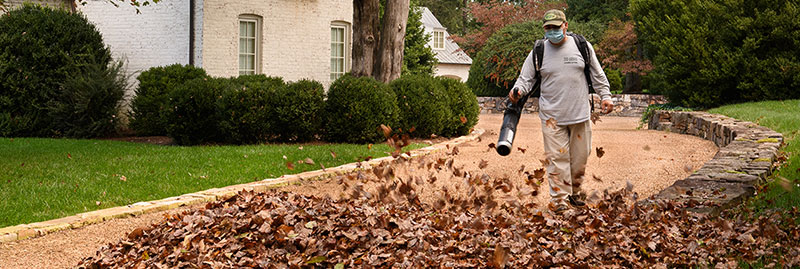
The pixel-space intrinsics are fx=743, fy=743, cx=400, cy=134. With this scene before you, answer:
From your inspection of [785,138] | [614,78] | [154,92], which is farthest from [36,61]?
[614,78]

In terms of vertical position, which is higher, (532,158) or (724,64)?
(724,64)

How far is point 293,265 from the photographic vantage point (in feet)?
13.5

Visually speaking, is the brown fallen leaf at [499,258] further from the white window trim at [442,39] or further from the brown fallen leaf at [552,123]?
the white window trim at [442,39]

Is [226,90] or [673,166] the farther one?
[226,90]

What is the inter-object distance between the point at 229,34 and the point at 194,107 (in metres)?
4.21

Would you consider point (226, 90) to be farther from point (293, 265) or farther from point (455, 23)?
point (455, 23)

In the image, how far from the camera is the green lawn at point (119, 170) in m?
6.61

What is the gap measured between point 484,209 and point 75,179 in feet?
15.4

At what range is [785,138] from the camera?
31.2ft

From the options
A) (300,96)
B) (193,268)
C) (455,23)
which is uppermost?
(455,23)

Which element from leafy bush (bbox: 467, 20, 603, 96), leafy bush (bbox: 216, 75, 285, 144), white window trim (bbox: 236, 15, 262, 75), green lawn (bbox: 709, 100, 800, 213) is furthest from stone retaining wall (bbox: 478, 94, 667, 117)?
leafy bush (bbox: 216, 75, 285, 144)

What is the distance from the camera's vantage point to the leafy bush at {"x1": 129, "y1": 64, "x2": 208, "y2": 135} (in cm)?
1395

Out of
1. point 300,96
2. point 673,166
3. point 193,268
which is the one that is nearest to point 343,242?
point 193,268

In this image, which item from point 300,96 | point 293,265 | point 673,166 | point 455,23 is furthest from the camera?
point 455,23
